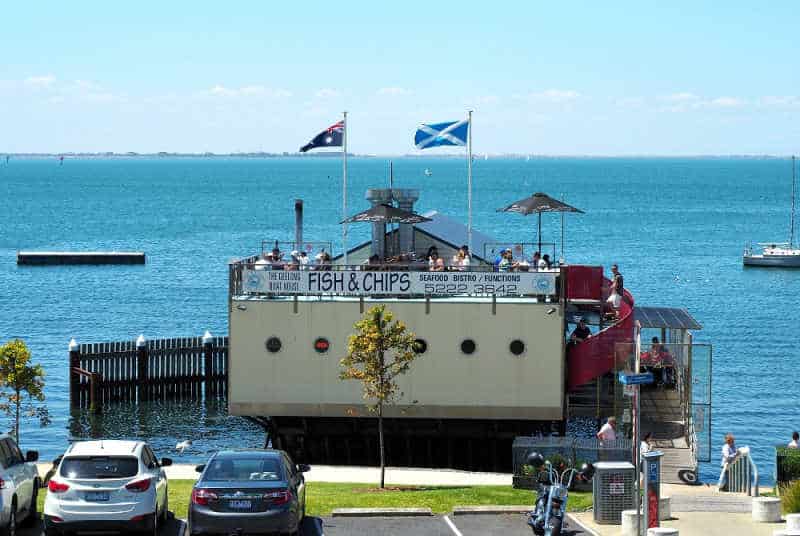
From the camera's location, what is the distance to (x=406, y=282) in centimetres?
3441

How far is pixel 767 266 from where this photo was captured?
11294 cm

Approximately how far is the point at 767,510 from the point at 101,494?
36.4ft

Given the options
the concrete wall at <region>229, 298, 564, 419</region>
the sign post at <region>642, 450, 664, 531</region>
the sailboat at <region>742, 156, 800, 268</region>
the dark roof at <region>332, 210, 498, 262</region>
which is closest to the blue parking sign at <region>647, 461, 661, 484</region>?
the sign post at <region>642, 450, 664, 531</region>

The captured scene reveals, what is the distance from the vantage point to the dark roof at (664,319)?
119ft

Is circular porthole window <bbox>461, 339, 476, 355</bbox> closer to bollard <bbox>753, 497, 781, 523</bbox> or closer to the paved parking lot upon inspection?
the paved parking lot

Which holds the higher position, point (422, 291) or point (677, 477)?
point (422, 291)

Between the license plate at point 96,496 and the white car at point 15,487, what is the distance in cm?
120

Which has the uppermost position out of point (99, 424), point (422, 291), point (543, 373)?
point (422, 291)

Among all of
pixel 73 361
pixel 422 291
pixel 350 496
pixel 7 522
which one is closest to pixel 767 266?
pixel 73 361

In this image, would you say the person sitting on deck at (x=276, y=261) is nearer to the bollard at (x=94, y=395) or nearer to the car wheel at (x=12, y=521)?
the bollard at (x=94, y=395)

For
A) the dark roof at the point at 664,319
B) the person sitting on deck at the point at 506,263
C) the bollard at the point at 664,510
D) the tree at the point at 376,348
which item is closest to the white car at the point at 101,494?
the bollard at the point at 664,510

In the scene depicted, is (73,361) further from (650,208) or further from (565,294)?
(650,208)

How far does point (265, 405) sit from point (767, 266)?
3343 inches

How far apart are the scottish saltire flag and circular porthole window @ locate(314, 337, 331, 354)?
298 inches
